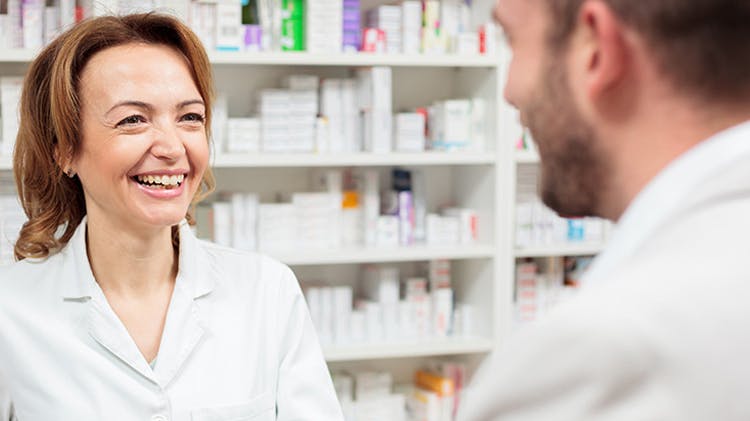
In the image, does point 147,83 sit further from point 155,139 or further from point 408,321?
point 408,321

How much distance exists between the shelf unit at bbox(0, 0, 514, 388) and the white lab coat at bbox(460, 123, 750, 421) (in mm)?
2775

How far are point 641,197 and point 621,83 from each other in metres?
0.10

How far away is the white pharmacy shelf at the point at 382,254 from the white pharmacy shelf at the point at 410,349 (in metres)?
0.32

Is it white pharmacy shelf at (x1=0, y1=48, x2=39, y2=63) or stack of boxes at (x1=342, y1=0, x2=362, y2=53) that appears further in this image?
stack of boxes at (x1=342, y1=0, x2=362, y2=53)

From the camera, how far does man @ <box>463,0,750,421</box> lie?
1.98 feet

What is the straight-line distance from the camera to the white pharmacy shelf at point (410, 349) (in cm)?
354

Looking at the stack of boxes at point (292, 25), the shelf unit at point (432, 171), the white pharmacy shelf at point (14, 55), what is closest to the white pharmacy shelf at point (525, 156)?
the shelf unit at point (432, 171)

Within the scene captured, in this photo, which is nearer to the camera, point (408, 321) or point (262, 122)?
point (262, 122)

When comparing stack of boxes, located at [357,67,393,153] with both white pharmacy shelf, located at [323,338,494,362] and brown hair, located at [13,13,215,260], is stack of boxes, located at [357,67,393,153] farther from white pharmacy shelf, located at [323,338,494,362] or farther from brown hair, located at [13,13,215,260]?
brown hair, located at [13,13,215,260]

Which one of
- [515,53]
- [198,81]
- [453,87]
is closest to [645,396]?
[515,53]

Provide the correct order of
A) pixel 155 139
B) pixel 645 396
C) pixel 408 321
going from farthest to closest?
pixel 408 321
pixel 155 139
pixel 645 396

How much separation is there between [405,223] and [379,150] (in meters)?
0.31

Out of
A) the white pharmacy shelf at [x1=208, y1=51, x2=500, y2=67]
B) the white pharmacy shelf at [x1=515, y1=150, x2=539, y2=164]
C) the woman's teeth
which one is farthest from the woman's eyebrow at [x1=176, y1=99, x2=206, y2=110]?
the white pharmacy shelf at [x1=515, y1=150, x2=539, y2=164]

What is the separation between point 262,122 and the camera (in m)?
3.46
